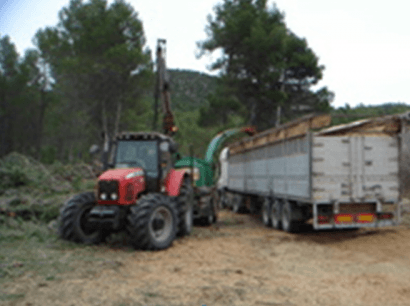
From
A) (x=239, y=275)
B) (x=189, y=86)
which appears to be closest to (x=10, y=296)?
(x=239, y=275)

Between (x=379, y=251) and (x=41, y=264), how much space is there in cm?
661

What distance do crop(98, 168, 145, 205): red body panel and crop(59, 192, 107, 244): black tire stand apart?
1.22 feet

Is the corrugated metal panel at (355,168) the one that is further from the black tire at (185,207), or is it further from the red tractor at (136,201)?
the red tractor at (136,201)

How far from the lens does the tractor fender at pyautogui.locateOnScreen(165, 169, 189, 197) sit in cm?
1080

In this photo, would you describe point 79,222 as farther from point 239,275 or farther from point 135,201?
point 239,275

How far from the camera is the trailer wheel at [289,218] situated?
11.8 meters

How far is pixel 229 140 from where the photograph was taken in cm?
2956

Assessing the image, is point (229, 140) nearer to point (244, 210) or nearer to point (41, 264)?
point (244, 210)

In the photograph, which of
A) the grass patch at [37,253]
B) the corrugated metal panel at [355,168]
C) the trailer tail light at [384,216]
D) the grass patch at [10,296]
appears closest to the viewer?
the grass patch at [10,296]

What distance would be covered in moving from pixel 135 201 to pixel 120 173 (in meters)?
0.69

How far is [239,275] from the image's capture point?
724 centimetres

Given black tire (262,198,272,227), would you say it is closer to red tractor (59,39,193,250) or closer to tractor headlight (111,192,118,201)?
red tractor (59,39,193,250)

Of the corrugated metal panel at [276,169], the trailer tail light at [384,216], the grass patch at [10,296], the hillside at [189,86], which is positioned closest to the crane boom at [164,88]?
the corrugated metal panel at [276,169]

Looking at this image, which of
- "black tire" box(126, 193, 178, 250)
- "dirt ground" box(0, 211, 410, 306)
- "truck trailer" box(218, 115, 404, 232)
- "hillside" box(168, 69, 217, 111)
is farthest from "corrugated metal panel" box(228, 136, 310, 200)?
"hillside" box(168, 69, 217, 111)
